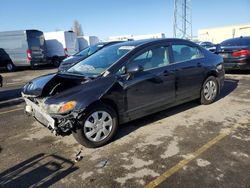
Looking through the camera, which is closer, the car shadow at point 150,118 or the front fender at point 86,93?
the front fender at point 86,93

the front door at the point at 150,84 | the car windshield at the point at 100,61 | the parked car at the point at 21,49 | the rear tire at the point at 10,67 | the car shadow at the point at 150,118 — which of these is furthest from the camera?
the rear tire at the point at 10,67

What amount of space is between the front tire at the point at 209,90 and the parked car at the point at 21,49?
13223 millimetres

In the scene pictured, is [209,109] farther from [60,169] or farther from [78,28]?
[78,28]

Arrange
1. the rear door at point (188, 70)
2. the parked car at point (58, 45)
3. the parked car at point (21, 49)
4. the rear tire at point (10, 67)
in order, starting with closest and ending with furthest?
1. the rear door at point (188, 70)
2. the parked car at point (21, 49)
3. the rear tire at point (10, 67)
4. the parked car at point (58, 45)

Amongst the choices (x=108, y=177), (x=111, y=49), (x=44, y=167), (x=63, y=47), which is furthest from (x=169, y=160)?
(x=63, y=47)

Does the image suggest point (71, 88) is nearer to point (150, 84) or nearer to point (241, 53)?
point (150, 84)

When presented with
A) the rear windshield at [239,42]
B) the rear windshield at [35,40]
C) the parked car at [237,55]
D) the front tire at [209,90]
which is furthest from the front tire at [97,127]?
the rear windshield at [35,40]

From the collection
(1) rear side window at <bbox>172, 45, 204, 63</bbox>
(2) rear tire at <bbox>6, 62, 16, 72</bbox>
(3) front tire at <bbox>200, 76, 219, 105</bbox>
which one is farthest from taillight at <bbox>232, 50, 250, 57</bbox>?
(2) rear tire at <bbox>6, 62, 16, 72</bbox>

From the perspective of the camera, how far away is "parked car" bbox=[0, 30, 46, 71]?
16.0 m

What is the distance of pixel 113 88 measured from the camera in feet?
13.0

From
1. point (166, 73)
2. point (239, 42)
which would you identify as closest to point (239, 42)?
point (239, 42)

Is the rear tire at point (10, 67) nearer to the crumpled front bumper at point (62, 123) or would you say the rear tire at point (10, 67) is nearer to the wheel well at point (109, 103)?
the crumpled front bumper at point (62, 123)

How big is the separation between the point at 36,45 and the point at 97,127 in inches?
558

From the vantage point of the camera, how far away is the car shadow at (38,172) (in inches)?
120
